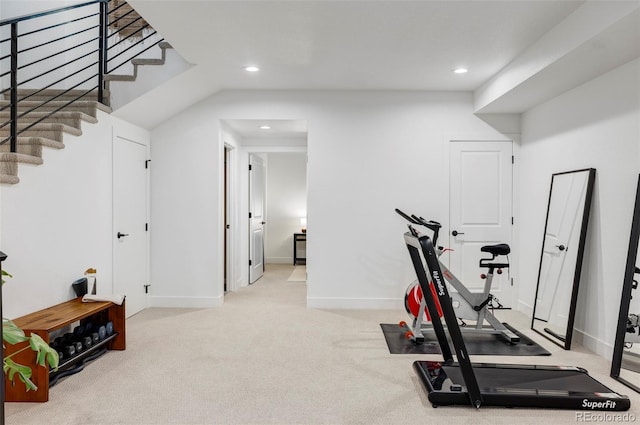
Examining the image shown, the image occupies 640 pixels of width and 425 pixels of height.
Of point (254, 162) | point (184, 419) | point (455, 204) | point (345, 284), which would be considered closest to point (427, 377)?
point (184, 419)

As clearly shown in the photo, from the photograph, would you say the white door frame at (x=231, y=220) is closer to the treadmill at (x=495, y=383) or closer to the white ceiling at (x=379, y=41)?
the white ceiling at (x=379, y=41)

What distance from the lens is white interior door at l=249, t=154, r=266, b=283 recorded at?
6.98 metres

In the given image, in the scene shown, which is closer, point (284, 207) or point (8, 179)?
point (8, 179)

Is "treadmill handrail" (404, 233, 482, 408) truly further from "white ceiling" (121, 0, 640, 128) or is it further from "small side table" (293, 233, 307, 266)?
"small side table" (293, 233, 307, 266)

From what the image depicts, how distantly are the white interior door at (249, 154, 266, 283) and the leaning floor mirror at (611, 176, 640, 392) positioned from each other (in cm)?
484

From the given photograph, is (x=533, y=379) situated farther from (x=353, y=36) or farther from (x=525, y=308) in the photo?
(x=353, y=36)

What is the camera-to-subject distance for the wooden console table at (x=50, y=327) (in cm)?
279

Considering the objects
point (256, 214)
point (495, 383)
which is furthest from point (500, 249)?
point (256, 214)

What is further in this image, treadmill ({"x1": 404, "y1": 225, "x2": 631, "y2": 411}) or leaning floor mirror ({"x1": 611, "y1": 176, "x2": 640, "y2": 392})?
leaning floor mirror ({"x1": 611, "y1": 176, "x2": 640, "y2": 392})

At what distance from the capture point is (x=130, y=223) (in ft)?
16.1

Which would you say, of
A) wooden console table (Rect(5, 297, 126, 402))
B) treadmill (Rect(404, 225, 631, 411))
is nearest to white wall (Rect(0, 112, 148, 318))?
wooden console table (Rect(5, 297, 126, 402))

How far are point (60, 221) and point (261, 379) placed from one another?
2078mm

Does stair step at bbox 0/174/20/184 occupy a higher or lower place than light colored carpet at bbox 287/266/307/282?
higher

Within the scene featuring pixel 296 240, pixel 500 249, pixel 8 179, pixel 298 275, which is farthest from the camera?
pixel 296 240
